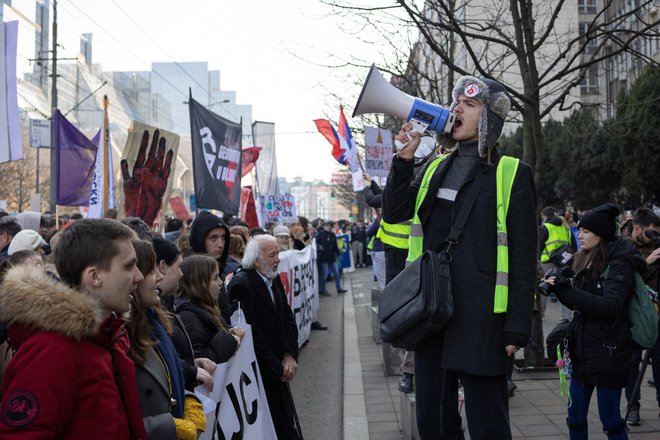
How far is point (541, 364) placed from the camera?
7637 mm

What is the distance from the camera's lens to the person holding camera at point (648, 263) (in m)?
5.85

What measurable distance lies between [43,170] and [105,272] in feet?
183

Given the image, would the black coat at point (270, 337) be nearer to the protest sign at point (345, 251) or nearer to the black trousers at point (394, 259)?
the black trousers at point (394, 259)

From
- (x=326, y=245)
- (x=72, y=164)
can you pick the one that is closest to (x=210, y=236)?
(x=72, y=164)

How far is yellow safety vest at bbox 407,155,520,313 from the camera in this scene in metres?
3.07

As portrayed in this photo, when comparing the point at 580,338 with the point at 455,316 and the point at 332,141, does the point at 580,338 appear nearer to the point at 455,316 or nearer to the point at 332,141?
the point at 455,316

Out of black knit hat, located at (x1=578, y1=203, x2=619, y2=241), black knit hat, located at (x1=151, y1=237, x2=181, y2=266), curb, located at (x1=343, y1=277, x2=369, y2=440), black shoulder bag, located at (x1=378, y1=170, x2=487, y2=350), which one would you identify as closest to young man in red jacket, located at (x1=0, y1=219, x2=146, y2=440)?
black shoulder bag, located at (x1=378, y1=170, x2=487, y2=350)

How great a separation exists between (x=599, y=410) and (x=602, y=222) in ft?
3.87

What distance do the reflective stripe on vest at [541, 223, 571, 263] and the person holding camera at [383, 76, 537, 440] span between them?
35.2ft

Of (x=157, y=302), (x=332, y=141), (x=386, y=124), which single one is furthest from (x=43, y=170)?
(x=157, y=302)

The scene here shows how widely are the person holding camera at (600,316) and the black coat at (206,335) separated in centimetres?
194

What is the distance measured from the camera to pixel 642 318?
14.7 ft

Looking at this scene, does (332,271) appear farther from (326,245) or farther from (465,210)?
(465,210)

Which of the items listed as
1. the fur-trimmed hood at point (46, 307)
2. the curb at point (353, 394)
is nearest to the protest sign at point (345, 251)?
the curb at point (353, 394)
